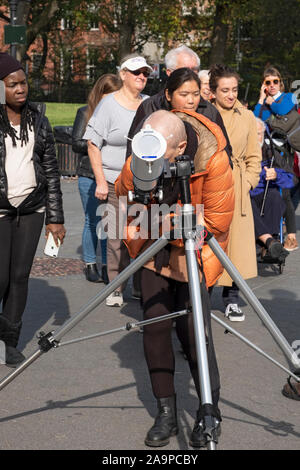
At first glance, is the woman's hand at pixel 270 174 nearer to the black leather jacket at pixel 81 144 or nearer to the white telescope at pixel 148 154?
the black leather jacket at pixel 81 144

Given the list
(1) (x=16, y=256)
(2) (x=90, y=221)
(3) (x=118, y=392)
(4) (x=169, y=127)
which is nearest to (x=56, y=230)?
(1) (x=16, y=256)

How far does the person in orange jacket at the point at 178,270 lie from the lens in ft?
14.0

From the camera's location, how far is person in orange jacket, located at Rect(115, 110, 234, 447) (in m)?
4.26

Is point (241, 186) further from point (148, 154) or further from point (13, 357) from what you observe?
point (148, 154)

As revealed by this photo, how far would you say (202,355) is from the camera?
3373 mm

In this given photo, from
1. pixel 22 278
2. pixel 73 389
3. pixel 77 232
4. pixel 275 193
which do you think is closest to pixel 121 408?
pixel 73 389

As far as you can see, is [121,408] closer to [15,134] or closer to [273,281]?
[15,134]

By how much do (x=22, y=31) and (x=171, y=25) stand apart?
77.7 feet

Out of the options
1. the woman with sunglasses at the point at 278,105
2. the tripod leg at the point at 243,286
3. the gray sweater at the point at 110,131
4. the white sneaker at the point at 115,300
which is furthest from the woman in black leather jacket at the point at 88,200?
the tripod leg at the point at 243,286

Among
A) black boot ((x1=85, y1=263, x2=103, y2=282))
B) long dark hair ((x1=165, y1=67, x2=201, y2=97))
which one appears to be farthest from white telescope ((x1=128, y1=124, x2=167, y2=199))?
black boot ((x1=85, y1=263, x2=103, y2=282))

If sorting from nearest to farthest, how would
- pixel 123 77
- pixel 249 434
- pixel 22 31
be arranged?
pixel 249 434 → pixel 123 77 → pixel 22 31

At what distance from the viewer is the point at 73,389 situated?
17.3 ft

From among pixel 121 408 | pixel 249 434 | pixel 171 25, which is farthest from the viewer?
pixel 171 25
